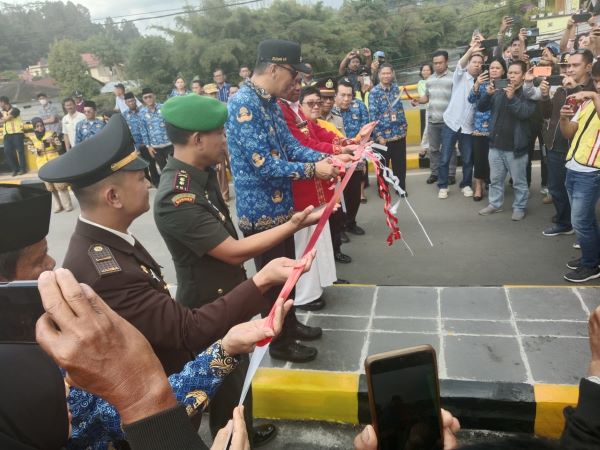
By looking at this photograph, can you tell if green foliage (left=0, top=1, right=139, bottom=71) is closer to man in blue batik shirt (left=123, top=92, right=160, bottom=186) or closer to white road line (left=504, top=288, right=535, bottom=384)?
man in blue batik shirt (left=123, top=92, right=160, bottom=186)

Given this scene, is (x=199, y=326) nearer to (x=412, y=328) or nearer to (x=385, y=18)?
(x=412, y=328)

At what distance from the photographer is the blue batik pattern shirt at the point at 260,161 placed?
9.34 feet

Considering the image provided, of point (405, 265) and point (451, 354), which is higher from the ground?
point (451, 354)

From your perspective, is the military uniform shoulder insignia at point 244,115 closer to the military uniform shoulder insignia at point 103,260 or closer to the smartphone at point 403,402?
the military uniform shoulder insignia at point 103,260

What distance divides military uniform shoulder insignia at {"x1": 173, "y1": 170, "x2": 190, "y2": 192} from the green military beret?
212mm

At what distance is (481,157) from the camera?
20.4ft

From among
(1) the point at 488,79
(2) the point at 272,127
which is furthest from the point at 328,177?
(1) the point at 488,79

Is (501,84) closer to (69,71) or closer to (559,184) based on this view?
(559,184)

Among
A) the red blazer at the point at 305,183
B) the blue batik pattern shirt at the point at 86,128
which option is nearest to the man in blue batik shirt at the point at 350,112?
the red blazer at the point at 305,183

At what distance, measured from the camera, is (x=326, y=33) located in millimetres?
35844

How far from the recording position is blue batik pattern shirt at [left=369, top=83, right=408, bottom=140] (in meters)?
6.53

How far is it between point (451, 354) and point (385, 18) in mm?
45135

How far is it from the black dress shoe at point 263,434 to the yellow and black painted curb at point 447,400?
152 millimetres

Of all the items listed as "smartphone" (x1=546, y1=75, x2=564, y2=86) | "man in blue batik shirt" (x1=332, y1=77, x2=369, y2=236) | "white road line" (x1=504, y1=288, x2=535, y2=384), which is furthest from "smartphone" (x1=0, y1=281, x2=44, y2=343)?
"smartphone" (x1=546, y1=75, x2=564, y2=86)
